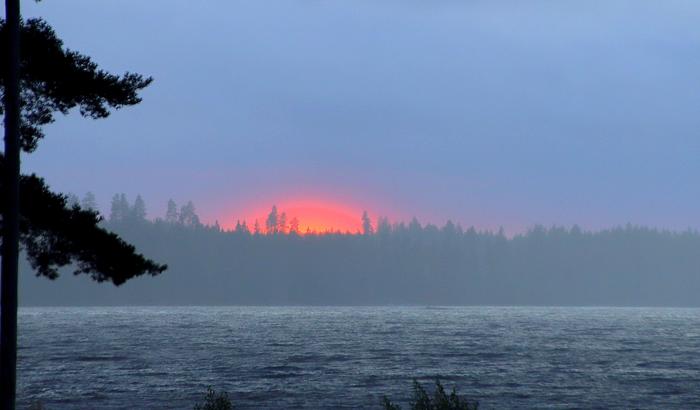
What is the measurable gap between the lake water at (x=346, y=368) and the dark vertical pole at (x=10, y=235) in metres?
24.9

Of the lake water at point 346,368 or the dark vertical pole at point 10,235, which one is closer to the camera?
the dark vertical pole at point 10,235

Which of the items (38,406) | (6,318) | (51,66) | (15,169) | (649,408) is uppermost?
(51,66)

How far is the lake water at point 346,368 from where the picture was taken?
40281 mm

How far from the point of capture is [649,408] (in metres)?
38.2

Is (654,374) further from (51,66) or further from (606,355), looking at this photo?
(51,66)

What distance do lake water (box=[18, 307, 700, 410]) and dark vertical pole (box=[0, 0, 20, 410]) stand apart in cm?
2490

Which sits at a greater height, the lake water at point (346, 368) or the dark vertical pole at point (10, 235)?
the dark vertical pole at point (10, 235)

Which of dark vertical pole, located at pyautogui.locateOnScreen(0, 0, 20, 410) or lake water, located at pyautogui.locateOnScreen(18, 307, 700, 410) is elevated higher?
dark vertical pole, located at pyautogui.locateOnScreen(0, 0, 20, 410)

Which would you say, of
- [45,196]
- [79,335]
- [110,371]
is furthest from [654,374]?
[79,335]

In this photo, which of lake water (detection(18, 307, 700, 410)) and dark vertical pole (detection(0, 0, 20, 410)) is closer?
dark vertical pole (detection(0, 0, 20, 410))

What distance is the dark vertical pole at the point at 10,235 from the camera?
40.9 ft

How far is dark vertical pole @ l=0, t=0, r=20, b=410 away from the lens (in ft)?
40.9

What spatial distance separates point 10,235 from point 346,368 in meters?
43.0

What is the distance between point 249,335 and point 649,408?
59.0m
